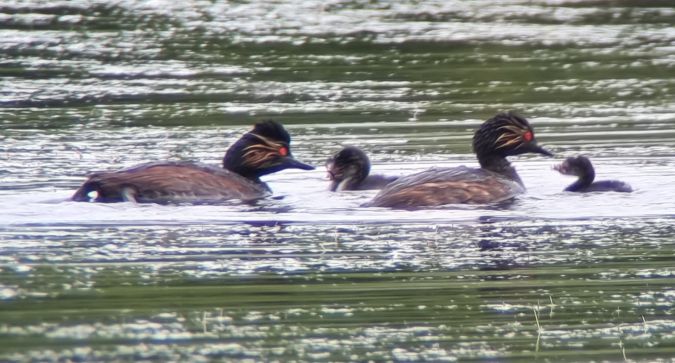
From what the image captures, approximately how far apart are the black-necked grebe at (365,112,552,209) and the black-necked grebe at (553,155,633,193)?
0.45 meters

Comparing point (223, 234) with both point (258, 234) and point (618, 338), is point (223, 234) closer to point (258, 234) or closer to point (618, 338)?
point (258, 234)

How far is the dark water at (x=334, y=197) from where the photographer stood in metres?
8.87

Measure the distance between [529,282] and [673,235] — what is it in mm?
2247

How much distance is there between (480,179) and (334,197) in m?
1.31

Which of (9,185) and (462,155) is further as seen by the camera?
(462,155)

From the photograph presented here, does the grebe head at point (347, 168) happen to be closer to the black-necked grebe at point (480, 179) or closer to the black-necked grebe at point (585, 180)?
the black-necked grebe at point (480, 179)

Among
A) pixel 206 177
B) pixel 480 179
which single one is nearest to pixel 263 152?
pixel 206 177

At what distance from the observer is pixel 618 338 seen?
870 cm

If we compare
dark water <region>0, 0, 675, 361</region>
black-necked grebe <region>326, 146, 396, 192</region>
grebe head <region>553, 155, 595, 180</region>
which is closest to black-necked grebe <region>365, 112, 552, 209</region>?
dark water <region>0, 0, 675, 361</region>

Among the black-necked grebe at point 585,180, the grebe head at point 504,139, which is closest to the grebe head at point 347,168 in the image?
the grebe head at point 504,139

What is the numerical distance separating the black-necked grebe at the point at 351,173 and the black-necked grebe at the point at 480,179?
0.94 m

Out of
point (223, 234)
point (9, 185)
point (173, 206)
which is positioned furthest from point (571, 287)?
point (9, 185)

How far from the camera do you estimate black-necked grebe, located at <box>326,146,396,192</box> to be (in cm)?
1502

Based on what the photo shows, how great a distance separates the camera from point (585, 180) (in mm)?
14703
